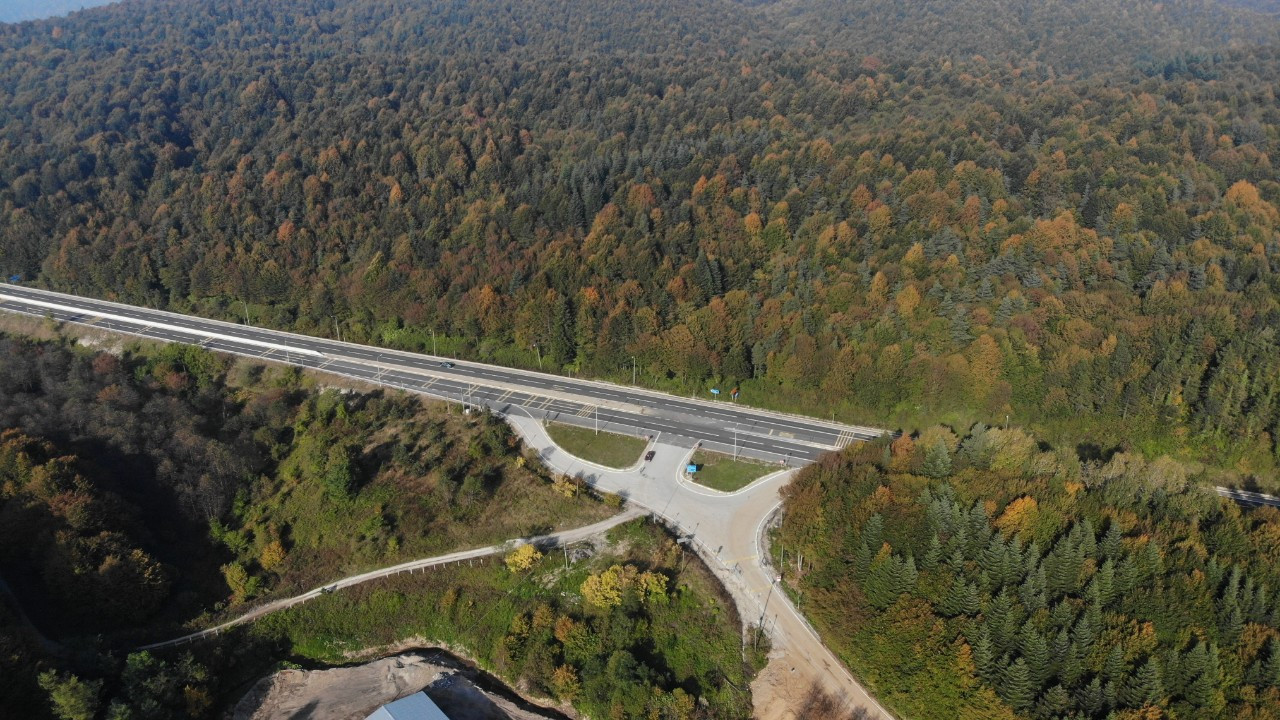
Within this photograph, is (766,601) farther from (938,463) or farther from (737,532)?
(938,463)

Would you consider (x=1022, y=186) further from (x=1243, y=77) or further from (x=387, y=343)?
(x=387, y=343)

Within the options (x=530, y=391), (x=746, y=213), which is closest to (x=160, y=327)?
(x=530, y=391)

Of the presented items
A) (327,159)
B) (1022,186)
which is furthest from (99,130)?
(1022,186)

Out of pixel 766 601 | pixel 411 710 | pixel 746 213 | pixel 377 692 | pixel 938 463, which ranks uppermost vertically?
pixel 746 213

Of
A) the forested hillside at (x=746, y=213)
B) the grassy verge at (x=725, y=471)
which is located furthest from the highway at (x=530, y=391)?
the forested hillside at (x=746, y=213)

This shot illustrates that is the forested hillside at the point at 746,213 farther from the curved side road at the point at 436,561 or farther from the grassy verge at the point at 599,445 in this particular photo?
the curved side road at the point at 436,561

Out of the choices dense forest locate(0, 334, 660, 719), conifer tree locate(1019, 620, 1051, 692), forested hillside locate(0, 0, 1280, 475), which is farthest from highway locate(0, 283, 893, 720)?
conifer tree locate(1019, 620, 1051, 692)

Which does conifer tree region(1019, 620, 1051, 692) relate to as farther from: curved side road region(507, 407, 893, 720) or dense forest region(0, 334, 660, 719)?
dense forest region(0, 334, 660, 719)
